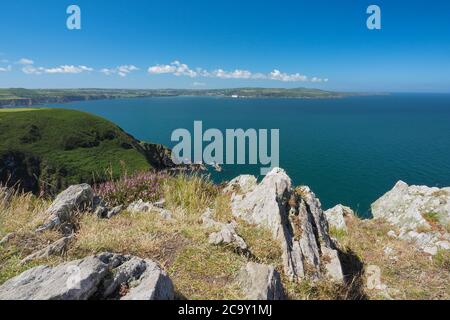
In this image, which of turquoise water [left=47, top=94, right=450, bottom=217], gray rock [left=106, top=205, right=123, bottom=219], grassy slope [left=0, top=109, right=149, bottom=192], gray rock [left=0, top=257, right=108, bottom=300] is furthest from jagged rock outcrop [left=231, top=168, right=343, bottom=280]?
grassy slope [left=0, top=109, right=149, bottom=192]

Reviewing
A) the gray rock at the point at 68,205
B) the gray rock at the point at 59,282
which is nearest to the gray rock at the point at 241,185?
the gray rock at the point at 68,205

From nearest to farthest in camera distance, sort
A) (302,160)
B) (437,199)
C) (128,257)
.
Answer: (128,257), (437,199), (302,160)

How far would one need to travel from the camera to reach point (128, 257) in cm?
584

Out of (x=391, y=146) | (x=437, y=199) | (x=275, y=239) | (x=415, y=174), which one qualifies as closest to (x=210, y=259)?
(x=275, y=239)

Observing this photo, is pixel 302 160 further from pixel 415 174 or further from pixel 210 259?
pixel 210 259

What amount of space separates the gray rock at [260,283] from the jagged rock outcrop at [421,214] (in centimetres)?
946

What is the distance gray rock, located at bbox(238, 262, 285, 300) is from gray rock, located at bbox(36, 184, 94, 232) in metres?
5.15

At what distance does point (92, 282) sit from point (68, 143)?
4435 inches

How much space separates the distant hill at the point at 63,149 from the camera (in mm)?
88438

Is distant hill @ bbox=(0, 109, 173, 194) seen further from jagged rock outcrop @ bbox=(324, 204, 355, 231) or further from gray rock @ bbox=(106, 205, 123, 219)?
gray rock @ bbox=(106, 205, 123, 219)

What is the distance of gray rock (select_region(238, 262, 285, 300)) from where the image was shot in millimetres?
5022

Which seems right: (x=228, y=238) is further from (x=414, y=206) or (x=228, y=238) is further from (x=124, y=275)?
(x=414, y=206)

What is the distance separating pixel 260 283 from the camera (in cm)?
520
